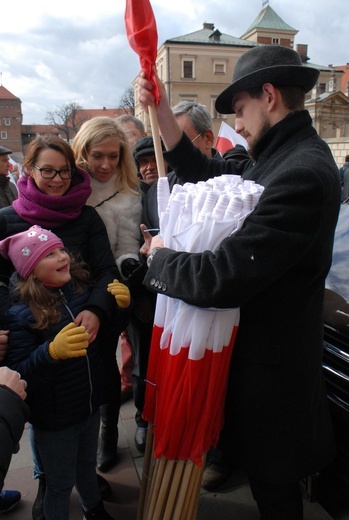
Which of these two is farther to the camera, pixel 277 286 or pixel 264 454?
pixel 264 454

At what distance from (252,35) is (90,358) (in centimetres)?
5728

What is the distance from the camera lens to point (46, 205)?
6.23ft

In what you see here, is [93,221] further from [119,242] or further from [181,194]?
[181,194]

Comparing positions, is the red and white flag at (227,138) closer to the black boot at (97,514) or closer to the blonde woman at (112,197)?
the blonde woman at (112,197)

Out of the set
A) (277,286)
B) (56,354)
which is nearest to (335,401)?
(277,286)

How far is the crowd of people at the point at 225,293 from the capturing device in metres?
1.27

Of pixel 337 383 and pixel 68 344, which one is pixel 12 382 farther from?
pixel 337 383

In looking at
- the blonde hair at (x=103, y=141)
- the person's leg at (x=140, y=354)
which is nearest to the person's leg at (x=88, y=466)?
the person's leg at (x=140, y=354)

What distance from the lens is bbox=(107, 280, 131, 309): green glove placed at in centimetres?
185

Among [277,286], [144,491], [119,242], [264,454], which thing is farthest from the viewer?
[119,242]

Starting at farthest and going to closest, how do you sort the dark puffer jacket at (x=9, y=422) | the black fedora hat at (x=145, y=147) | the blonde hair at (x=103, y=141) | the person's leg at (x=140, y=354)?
the black fedora hat at (x=145, y=147), the person's leg at (x=140, y=354), the blonde hair at (x=103, y=141), the dark puffer jacket at (x=9, y=422)

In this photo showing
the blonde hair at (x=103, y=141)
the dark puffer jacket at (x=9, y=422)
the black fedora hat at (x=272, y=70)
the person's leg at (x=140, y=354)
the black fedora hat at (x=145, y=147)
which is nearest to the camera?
the dark puffer jacket at (x=9, y=422)

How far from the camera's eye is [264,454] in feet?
5.02

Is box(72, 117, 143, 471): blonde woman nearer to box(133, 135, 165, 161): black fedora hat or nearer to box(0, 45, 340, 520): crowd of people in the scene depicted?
box(0, 45, 340, 520): crowd of people
